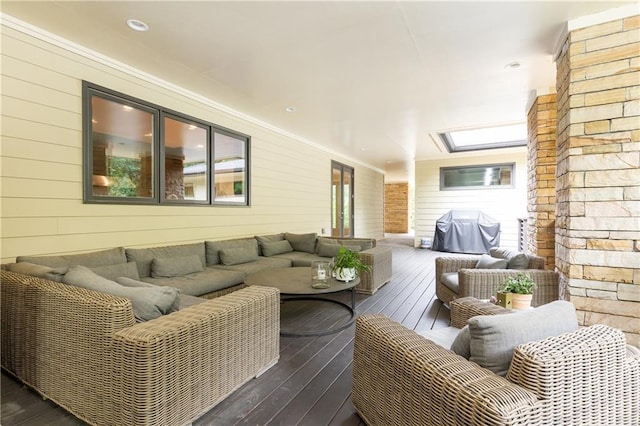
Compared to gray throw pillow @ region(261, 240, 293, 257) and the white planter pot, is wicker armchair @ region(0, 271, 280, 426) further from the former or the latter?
gray throw pillow @ region(261, 240, 293, 257)

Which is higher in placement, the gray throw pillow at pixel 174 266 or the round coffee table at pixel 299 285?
the gray throw pillow at pixel 174 266

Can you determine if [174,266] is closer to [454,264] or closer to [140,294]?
[140,294]

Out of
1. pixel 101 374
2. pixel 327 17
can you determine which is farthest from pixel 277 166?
pixel 101 374

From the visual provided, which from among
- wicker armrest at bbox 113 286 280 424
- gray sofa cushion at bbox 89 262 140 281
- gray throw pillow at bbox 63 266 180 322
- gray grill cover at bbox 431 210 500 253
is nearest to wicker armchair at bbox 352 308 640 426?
wicker armrest at bbox 113 286 280 424

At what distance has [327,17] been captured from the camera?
7.79 ft

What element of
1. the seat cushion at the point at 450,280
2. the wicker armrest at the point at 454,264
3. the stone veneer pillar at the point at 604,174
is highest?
the stone veneer pillar at the point at 604,174

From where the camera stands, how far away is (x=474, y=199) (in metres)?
8.75

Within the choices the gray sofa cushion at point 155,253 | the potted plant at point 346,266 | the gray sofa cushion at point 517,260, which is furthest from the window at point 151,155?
the gray sofa cushion at point 517,260

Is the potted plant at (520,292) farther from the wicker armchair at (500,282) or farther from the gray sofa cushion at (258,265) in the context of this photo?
the gray sofa cushion at (258,265)

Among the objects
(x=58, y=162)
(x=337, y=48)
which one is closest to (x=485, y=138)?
(x=337, y=48)

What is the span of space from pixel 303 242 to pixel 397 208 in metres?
11.6

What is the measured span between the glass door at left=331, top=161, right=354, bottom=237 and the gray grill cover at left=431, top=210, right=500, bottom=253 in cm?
264

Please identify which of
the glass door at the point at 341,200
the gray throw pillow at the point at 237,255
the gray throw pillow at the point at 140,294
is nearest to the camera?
the gray throw pillow at the point at 140,294

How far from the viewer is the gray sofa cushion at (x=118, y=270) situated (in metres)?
2.63
